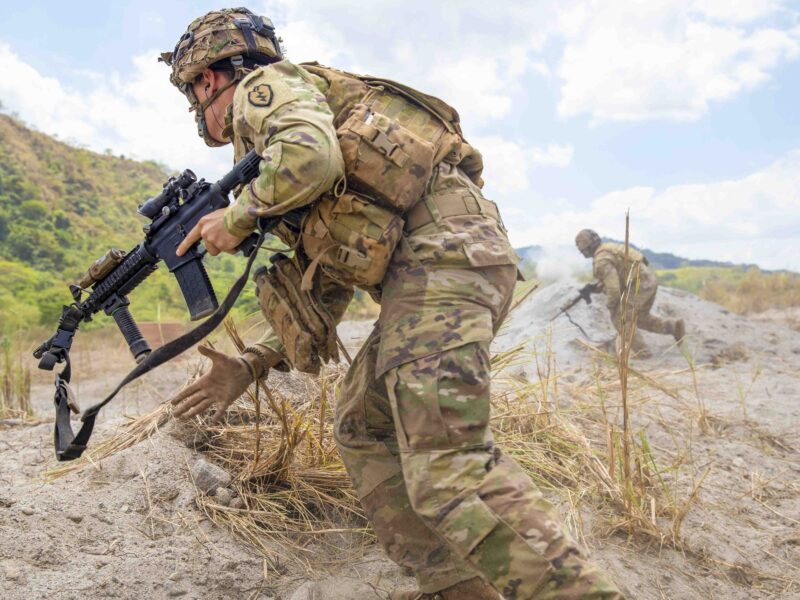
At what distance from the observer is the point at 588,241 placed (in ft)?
28.5

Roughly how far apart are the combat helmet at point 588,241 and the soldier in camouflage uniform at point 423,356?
6824mm

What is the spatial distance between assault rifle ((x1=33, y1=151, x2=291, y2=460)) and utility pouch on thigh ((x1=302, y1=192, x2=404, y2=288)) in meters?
0.15

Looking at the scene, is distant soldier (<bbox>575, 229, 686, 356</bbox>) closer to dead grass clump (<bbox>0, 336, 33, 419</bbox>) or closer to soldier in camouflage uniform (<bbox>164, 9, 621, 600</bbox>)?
dead grass clump (<bbox>0, 336, 33, 419</bbox>)

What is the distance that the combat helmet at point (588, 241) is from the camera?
8648mm

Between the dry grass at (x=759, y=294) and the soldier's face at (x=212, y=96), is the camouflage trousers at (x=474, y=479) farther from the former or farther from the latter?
the dry grass at (x=759, y=294)

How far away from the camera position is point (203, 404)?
233 cm

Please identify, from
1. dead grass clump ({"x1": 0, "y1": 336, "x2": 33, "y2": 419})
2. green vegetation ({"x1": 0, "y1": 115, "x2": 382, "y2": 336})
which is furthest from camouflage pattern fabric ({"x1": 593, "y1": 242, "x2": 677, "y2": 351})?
dead grass clump ({"x1": 0, "y1": 336, "x2": 33, "y2": 419})

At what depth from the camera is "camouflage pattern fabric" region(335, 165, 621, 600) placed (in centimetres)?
154

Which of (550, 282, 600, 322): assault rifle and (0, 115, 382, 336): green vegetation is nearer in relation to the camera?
(550, 282, 600, 322): assault rifle

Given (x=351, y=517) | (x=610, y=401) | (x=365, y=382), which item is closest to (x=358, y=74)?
(x=365, y=382)

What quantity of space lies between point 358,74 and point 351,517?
5.57ft

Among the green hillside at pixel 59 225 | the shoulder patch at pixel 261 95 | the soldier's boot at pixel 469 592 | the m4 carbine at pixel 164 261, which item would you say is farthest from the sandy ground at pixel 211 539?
the green hillside at pixel 59 225

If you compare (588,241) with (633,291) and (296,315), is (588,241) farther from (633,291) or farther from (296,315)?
(296,315)

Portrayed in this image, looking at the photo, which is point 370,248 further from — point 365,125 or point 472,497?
point 472,497
